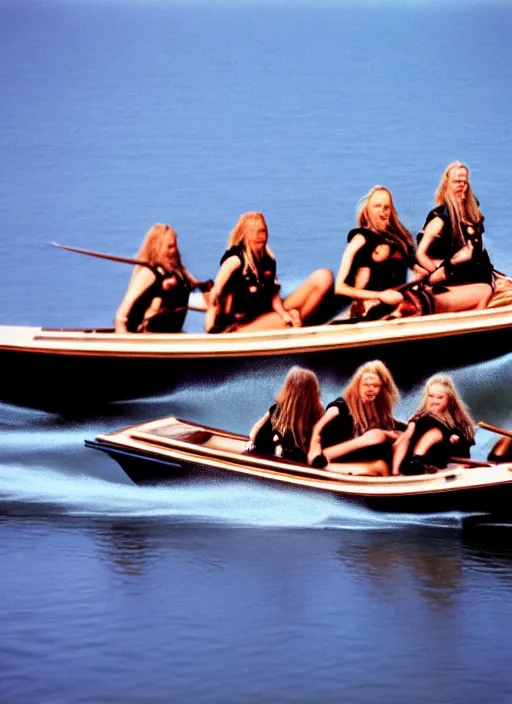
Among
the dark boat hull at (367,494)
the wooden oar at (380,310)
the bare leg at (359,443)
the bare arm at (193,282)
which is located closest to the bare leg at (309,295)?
the wooden oar at (380,310)

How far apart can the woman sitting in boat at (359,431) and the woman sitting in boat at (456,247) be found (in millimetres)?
611

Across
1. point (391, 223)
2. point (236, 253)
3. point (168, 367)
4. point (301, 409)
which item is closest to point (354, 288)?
point (391, 223)

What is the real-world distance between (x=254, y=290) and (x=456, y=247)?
0.88 metres

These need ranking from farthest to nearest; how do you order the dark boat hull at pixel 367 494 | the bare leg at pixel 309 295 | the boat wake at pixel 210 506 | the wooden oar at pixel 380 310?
the bare leg at pixel 309 295
the wooden oar at pixel 380 310
the boat wake at pixel 210 506
the dark boat hull at pixel 367 494

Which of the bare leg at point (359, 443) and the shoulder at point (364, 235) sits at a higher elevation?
the shoulder at point (364, 235)

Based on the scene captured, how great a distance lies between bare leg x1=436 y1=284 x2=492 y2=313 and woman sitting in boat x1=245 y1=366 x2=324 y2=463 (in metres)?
0.70

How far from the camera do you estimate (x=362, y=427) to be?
12.7 m

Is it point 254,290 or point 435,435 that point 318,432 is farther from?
point 254,290

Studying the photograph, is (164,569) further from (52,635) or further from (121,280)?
(121,280)

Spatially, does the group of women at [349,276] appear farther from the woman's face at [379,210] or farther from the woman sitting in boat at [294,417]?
the woman sitting in boat at [294,417]

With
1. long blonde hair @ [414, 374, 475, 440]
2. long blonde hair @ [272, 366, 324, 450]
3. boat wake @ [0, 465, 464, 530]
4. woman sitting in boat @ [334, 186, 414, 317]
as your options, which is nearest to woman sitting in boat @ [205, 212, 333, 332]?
woman sitting in boat @ [334, 186, 414, 317]

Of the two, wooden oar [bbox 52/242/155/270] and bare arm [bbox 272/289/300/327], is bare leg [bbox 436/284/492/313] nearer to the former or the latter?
bare arm [bbox 272/289/300/327]

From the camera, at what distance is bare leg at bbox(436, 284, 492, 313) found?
1301cm

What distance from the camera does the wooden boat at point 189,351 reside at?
12852 millimetres
